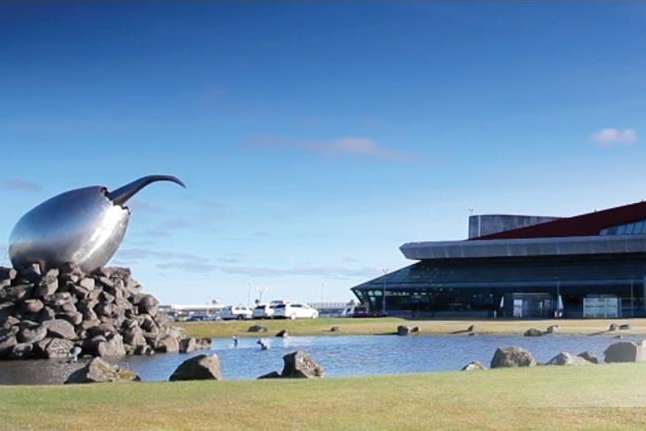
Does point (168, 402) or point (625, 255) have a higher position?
point (625, 255)

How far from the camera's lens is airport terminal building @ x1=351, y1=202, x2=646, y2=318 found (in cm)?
9475

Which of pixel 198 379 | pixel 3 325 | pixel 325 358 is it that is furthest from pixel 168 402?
pixel 3 325

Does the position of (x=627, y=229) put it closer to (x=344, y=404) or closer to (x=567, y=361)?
(x=567, y=361)

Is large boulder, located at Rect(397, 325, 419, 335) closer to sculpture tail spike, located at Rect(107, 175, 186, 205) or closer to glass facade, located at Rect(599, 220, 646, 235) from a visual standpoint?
sculpture tail spike, located at Rect(107, 175, 186, 205)

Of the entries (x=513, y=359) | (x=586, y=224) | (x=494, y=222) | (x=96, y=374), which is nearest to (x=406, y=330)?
(x=513, y=359)

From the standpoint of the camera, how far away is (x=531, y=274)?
3989 inches

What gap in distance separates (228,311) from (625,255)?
47395mm

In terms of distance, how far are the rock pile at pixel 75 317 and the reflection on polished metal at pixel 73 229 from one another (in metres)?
0.72

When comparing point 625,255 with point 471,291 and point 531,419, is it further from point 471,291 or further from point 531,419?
point 531,419

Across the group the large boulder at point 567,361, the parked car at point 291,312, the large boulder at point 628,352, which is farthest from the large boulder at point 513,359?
the parked car at point 291,312

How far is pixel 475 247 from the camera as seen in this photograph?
10800cm

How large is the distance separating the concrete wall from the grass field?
11439 centimetres

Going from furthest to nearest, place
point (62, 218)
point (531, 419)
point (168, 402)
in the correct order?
point (62, 218), point (168, 402), point (531, 419)

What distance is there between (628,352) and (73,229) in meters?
26.3
